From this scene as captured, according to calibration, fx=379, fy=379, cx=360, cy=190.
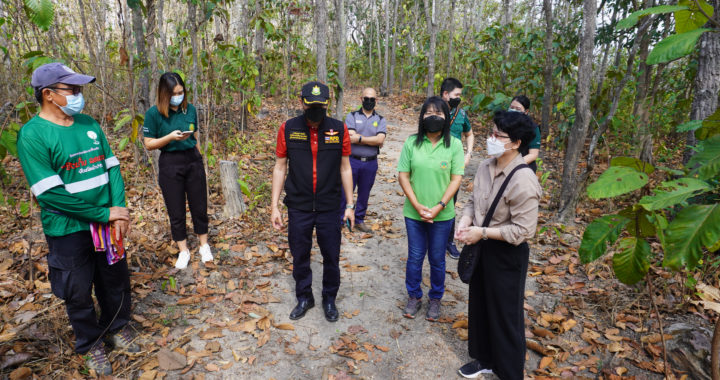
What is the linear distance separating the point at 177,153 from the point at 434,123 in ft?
8.45

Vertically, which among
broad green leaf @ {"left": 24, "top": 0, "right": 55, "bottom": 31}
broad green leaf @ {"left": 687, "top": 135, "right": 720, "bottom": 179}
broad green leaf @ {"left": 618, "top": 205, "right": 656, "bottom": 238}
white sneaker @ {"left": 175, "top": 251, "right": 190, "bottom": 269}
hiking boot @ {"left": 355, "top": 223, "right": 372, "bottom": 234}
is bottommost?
hiking boot @ {"left": 355, "top": 223, "right": 372, "bottom": 234}

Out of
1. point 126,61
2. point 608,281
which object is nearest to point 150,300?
point 126,61

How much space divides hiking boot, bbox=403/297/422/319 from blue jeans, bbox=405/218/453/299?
172 mm

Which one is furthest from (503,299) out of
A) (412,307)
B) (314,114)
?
(314,114)

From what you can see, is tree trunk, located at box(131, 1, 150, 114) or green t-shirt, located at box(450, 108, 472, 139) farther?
tree trunk, located at box(131, 1, 150, 114)

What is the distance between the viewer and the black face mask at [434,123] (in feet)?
10.6

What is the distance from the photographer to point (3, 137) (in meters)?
2.82

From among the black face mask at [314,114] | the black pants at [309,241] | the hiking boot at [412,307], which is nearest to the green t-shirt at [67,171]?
the black pants at [309,241]

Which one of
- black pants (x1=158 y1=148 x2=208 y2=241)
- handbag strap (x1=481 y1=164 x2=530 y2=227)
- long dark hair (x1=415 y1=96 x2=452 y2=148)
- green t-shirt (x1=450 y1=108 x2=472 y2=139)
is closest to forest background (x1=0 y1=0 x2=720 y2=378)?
black pants (x1=158 y1=148 x2=208 y2=241)

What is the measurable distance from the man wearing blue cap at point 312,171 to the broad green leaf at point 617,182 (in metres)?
1.97

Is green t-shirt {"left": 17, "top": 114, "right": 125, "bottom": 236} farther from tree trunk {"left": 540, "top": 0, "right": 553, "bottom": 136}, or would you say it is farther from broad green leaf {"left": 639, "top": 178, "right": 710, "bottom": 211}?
tree trunk {"left": 540, "top": 0, "right": 553, "bottom": 136}

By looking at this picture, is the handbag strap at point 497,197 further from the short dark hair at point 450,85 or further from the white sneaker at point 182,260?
the white sneaker at point 182,260

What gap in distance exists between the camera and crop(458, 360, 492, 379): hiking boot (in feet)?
9.48

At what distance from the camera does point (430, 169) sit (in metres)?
3.29
